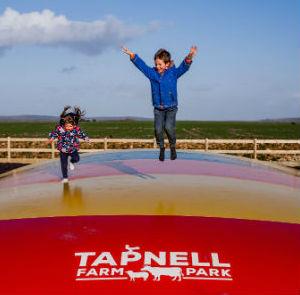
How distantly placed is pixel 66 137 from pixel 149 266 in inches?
144

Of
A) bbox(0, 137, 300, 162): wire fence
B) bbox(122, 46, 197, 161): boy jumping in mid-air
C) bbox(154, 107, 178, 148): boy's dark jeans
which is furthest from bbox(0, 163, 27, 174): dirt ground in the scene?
bbox(122, 46, 197, 161): boy jumping in mid-air

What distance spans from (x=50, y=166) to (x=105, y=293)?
548cm

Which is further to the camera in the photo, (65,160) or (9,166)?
(9,166)

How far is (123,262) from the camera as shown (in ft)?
10.8

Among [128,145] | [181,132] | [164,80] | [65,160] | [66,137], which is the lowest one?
[181,132]

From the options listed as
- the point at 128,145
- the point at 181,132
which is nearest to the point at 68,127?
the point at 128,145

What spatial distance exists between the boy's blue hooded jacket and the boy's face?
0.04m

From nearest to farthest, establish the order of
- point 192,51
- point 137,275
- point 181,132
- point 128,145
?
point 137,275 < point 192,51 < point 128,145 < point 181,132

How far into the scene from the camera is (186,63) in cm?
614

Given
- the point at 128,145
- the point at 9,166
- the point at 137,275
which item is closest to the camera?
the point at 137,275

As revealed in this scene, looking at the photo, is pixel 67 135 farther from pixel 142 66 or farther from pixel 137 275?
pixel 137 275

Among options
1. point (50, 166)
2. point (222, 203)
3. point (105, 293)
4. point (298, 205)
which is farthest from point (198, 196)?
point (50, 166)

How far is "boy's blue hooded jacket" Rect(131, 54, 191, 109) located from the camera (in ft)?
20.3

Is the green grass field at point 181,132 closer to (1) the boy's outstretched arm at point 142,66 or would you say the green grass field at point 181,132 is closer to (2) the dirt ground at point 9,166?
(2) the dirt ground at point 9,166
